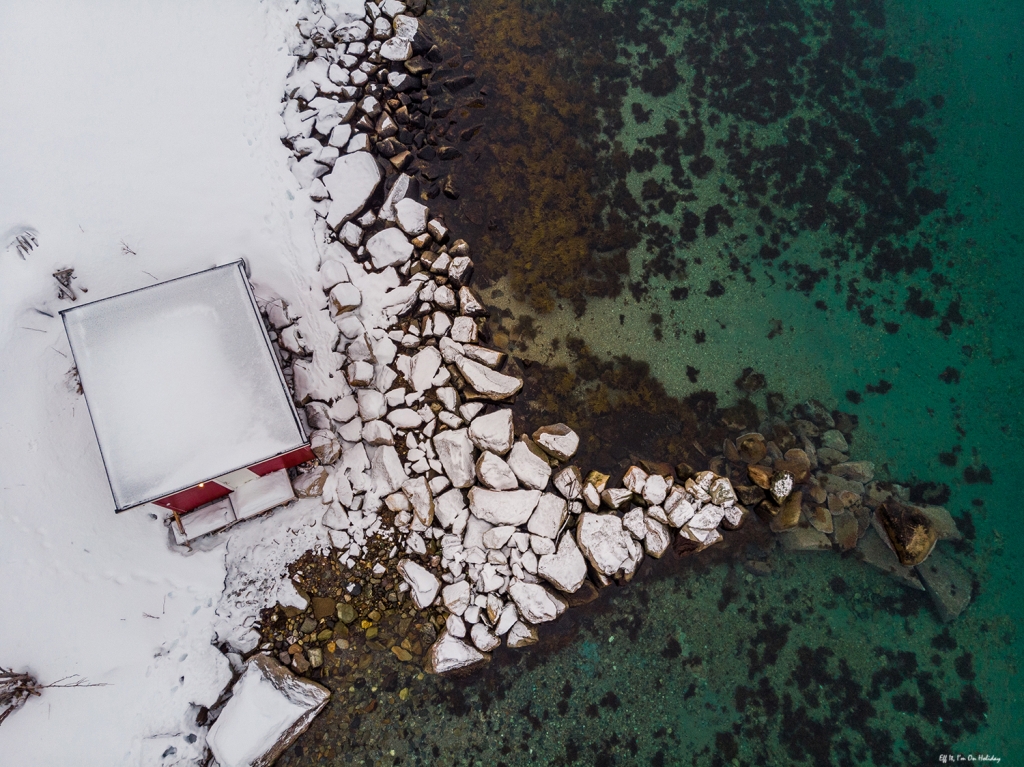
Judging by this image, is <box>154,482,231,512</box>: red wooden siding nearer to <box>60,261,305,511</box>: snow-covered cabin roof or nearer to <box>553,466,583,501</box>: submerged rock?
<box>60,261,305,511</box>: snow-covered cabin roof

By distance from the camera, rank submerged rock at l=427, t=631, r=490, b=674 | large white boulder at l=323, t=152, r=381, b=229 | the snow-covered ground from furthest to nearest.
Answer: large white boulder at l=323, t=152, r=381, b=229 < submerged rock at l=427, t=631, r=490, b=674 < the snow-covered ground

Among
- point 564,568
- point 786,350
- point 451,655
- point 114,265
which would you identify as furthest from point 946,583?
point 114,265

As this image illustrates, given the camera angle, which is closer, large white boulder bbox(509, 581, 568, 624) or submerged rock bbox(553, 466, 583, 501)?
large white boulder bbox(509, 581, 568, 624)

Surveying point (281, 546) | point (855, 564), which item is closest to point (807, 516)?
point (855, 564)

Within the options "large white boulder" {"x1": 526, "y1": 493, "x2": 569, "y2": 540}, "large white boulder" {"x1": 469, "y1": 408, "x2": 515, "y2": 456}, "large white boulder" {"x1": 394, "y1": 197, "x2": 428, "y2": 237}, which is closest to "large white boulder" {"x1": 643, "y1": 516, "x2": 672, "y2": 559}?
"large white boulder" {"x1": 526, "y1": 493, "x2": 569, "y2": 540}

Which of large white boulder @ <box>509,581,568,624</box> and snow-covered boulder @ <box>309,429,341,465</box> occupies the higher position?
snow-covered boulder @ <box>309,429,341,465</box>

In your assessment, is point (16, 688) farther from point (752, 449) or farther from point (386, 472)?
point (752, 449)
